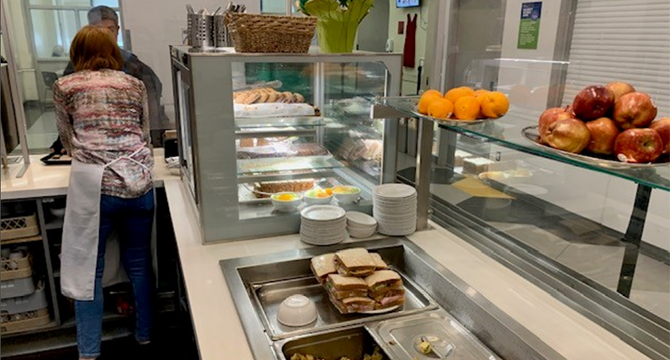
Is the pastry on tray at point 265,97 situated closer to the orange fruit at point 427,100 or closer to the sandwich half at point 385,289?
the orange fruit at point 427,100

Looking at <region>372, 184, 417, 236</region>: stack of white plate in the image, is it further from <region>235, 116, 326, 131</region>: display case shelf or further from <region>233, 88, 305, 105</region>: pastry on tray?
<region>233, 88, 305, 105</region>: pastry on tray

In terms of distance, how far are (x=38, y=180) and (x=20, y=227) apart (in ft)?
0.75

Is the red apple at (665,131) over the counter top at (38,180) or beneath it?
over

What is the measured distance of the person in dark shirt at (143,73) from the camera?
9.87 ft

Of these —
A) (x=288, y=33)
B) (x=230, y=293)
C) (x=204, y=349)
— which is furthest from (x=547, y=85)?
(x=204, y=349)

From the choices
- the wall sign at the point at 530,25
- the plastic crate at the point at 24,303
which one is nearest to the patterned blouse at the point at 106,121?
the plastic crate at the point at 24,303

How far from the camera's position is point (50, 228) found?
2.25 m

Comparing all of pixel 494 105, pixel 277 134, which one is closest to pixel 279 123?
pixel 277 134

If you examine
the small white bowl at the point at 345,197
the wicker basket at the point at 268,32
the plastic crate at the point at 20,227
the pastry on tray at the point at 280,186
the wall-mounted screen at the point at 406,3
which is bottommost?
the plastic crate at the point at 20,227

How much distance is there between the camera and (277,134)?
1.99 m

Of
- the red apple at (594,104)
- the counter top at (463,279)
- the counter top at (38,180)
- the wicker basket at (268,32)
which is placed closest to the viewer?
the red apple at (594,104)

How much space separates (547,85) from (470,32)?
125 centimetres

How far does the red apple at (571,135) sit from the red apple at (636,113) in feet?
0.22

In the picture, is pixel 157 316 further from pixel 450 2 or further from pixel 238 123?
pixel 450 2
